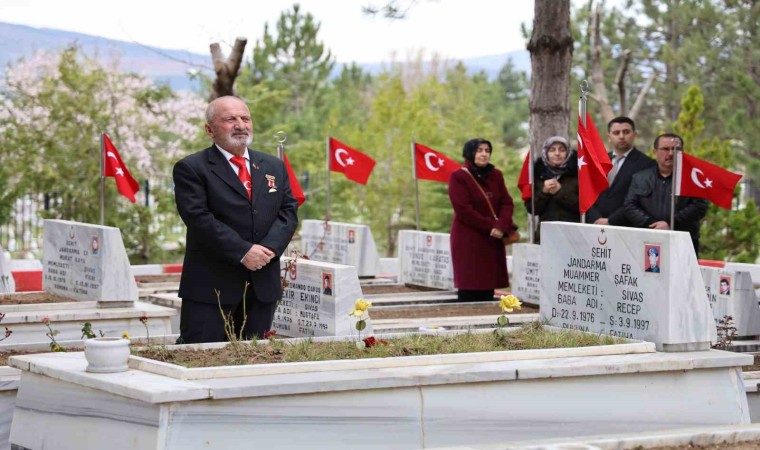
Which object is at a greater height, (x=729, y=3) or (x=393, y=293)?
(x=729, y=3)

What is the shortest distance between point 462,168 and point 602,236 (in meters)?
4.93

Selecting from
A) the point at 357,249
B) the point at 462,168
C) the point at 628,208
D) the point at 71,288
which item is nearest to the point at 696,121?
the point at 357,249

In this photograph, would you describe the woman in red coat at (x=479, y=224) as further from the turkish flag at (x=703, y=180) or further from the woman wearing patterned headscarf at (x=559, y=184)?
the turkish flag at (x=703, y=180)

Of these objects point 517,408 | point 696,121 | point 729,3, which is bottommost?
point 517,408

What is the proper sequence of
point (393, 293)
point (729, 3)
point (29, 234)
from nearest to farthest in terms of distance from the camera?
point (393, 293)
point (29, 234)
point (729, 3)

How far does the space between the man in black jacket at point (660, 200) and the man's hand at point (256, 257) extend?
165 inches

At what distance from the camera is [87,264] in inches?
457

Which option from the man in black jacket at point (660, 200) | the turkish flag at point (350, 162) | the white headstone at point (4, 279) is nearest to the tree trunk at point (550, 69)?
the turkish flag at point (350, 162)

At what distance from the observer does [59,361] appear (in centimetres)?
689

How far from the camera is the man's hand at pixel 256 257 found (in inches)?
298

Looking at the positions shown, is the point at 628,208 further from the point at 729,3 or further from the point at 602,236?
the point at 729,3

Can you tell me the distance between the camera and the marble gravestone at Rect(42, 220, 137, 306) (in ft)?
37.1

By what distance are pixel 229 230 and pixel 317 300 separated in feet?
5.37

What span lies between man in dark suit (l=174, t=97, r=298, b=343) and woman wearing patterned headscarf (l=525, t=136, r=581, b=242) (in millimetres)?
4523
